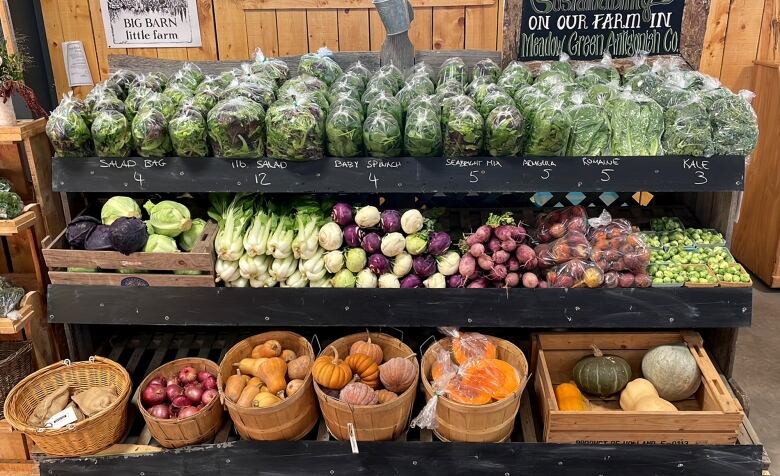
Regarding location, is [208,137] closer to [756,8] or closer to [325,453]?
[325,453]

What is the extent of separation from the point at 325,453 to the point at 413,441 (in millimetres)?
391

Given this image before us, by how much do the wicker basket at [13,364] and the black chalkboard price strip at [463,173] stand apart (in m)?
1.23

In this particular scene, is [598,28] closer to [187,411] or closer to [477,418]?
[477,418]

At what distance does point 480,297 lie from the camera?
2852mm

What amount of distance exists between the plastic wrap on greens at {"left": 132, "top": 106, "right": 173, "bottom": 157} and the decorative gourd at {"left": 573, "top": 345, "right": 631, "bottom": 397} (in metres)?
2.16

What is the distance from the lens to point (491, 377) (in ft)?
9.10

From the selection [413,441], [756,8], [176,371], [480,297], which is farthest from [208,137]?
[756,8]

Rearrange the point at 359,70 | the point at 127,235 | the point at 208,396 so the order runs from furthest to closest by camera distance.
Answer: the point at 359,70 < the point at 208,396 < the point at 127,235

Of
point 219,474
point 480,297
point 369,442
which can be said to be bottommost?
point 219,474

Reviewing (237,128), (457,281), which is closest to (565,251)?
(457,281)

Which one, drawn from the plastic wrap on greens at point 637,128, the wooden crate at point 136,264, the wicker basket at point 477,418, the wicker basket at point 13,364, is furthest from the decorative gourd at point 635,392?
the wicker basket at point 13,364

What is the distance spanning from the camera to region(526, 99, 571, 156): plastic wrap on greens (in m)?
2.65

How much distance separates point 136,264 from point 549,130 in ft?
6.25

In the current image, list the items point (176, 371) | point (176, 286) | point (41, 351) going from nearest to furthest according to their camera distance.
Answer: point (176, 286) → point (176, 371) → point (41, 351)
